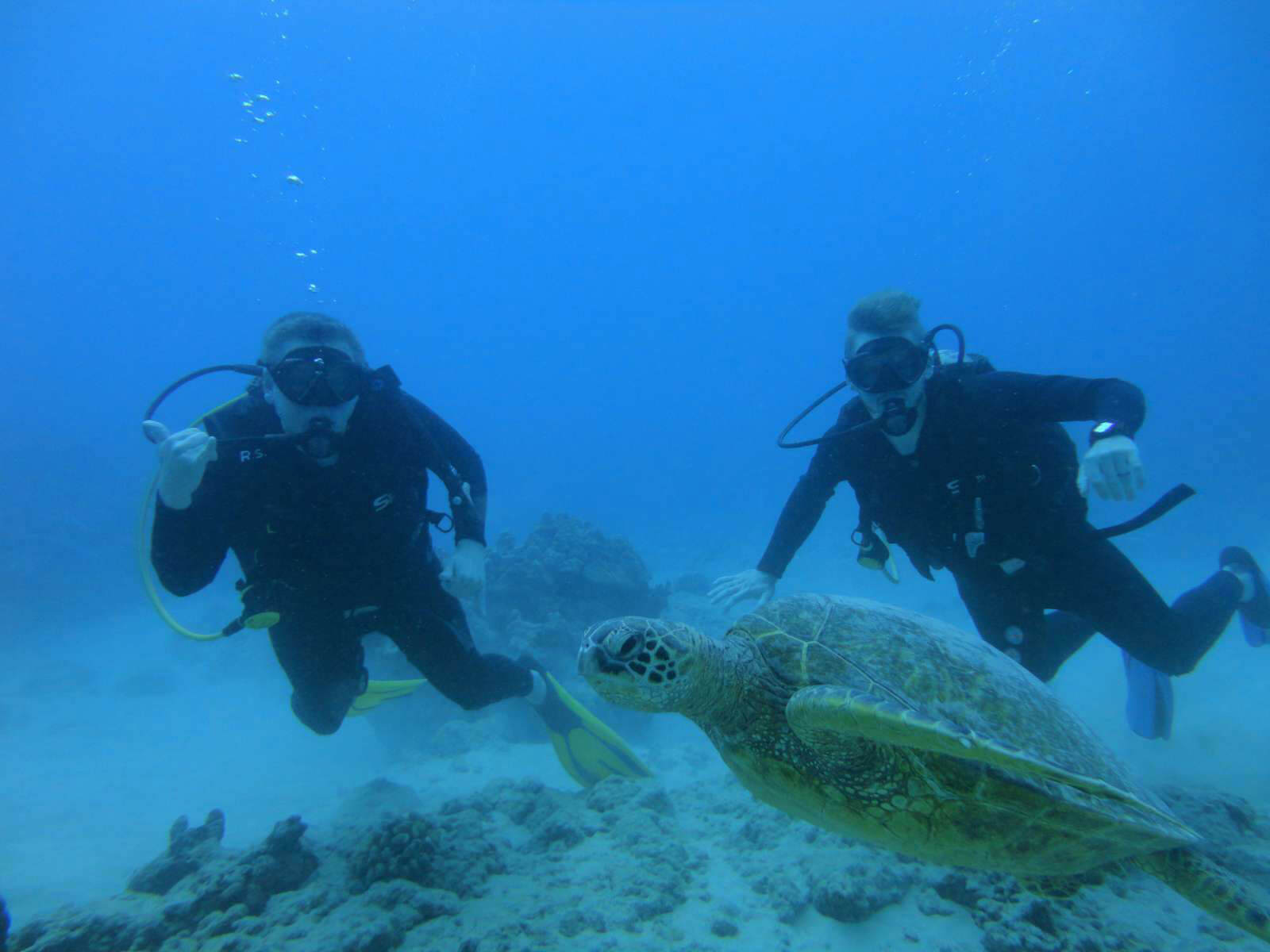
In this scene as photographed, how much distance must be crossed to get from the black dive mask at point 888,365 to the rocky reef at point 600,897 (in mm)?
2853

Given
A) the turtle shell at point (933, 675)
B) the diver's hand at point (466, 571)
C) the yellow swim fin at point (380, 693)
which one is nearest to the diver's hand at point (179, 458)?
the diver's hand at point (466, 571)

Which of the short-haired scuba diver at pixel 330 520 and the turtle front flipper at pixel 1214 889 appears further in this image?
the short-haired scuba diver at pixel 330 520

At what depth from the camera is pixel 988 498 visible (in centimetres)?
Answer: 385

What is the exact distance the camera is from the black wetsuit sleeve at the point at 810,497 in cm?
430

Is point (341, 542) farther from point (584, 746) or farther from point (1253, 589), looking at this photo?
point (1253, 589)

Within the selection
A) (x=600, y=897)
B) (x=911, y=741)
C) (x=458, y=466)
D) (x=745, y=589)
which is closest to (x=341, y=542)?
(x=458, y=466)

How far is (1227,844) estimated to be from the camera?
3170mm

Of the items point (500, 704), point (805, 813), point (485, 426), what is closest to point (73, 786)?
point (500, 704)

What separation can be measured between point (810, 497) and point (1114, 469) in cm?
194

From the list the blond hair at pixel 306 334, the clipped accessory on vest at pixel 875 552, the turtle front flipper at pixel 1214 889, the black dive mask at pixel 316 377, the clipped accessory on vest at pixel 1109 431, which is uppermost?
the blond hair at pixel 306 334

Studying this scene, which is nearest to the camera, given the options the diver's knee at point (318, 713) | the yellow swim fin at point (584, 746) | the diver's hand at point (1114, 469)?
the diver's hand at point (1114, 469)

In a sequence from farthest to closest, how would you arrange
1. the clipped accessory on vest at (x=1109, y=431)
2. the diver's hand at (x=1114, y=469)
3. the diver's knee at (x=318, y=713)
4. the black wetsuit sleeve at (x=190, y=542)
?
1. the diver's knee at (x=318, y=713)
2. the black wetsuit sleeve at (x=190, y=542)
3. the clipped accessory on vest at (x=1109, y=431)
4. the diver's hand at (x=1114, y=469)

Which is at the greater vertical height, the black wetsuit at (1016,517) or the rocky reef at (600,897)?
the black wetsuit at (1016,517)

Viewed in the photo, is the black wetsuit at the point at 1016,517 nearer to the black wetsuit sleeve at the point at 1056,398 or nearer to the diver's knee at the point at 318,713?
the black wetsuit sleeve at the point at 1056,398
